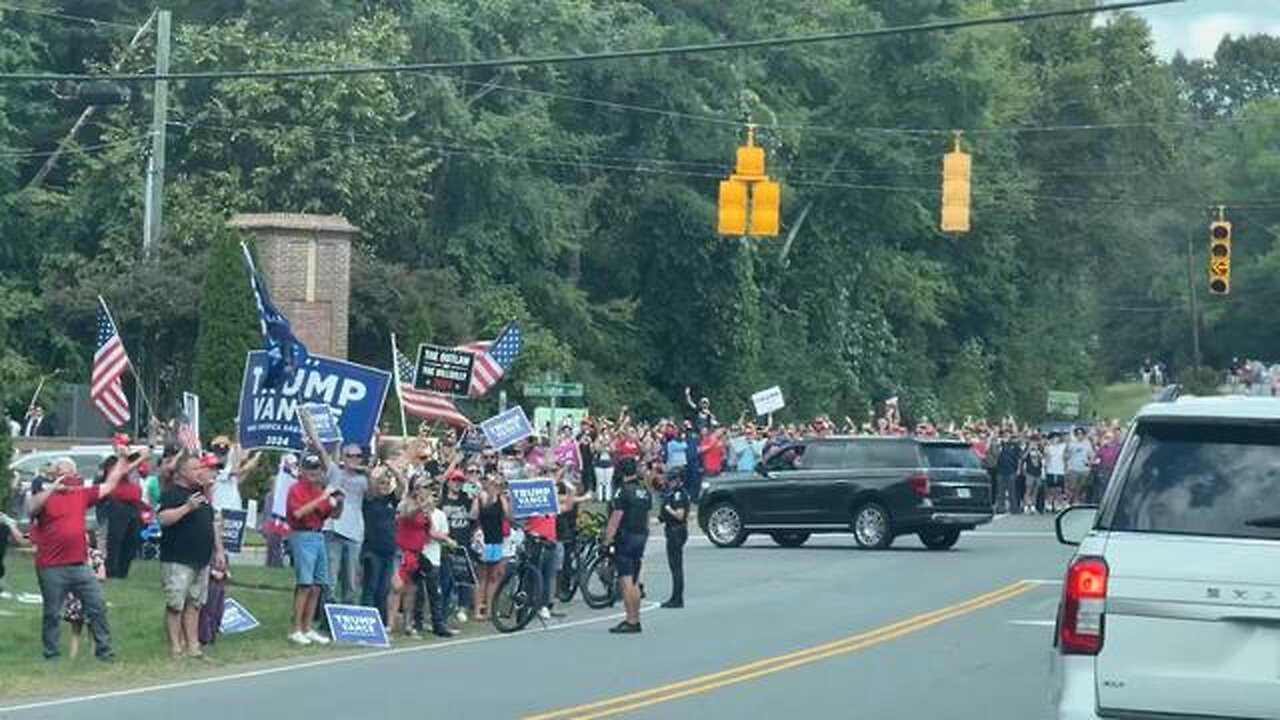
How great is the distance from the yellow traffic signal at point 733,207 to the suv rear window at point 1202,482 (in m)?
24.3

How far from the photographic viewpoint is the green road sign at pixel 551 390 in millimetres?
49688

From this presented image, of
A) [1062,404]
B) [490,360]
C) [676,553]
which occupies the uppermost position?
[1062,404]

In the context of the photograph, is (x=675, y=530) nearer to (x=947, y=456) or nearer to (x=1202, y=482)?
(x=947, y=456)

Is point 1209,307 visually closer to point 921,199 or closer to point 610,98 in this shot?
point 921,199

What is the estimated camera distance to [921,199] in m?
77.1

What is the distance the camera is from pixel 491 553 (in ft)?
85.4

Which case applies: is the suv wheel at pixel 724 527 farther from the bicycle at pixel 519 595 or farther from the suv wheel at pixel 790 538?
the bicycle at pixel 519 595

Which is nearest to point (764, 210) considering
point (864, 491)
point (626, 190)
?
point (864, 491)

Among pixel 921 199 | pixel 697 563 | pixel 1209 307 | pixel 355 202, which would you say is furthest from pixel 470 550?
pixel 1209 307

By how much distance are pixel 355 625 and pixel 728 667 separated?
157 inches

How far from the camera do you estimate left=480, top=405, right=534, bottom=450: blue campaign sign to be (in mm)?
29500

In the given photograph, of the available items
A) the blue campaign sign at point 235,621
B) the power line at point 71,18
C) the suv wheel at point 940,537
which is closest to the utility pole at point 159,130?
the power line at point 71,18

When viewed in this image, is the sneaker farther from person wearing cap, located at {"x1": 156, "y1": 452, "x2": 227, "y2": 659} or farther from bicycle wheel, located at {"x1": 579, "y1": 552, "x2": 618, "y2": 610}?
bicycle wheel, located at {"x1": 579, "y1": 552, "x2": 618, "y2": 610}

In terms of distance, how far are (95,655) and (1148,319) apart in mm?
102563
